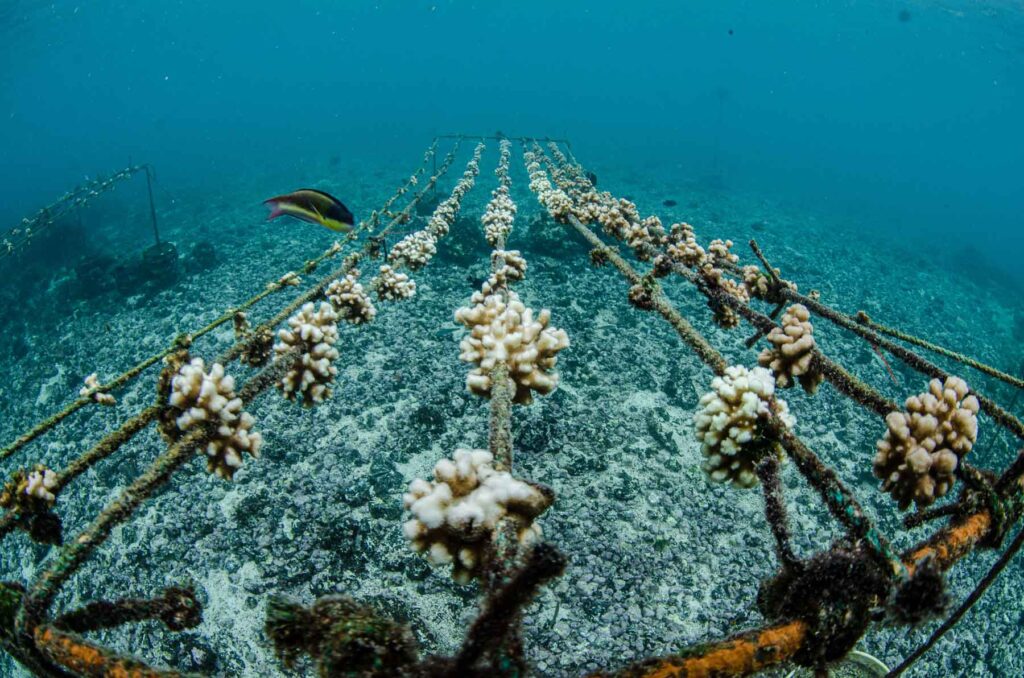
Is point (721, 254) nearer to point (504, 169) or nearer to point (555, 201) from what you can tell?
point (555, 201)

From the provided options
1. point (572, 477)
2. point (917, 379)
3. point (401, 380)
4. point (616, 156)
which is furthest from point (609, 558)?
point (616, 156)

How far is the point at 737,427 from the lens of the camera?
3154 millimetres

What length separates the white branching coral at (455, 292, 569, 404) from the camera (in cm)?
375

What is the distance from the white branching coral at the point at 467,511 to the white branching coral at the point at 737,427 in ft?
5.10

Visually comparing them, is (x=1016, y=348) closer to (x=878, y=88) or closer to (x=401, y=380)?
(x=401, y=380)

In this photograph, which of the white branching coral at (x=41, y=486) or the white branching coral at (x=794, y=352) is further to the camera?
the white branching coral at (x=794, y=352)

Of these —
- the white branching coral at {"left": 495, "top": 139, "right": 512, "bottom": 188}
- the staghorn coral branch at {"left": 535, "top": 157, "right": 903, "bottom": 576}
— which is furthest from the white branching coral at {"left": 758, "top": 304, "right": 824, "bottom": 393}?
the white branching coral at {"left": 495, "top": 139, "right": 512, "bottom": 188}

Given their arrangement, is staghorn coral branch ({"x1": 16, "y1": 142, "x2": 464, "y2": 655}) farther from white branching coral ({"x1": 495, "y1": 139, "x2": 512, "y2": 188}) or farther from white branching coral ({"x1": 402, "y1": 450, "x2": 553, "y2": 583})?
white branching coral ({"x1": 495, "y1": 139, "x2": 512, "y2": 188})

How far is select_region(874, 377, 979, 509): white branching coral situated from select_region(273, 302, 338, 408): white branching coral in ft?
15.2

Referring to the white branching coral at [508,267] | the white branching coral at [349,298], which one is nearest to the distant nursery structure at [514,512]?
the white branching coral at [349,298]

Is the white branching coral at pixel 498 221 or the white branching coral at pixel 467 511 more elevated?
the white branching coral at pixel 467 511

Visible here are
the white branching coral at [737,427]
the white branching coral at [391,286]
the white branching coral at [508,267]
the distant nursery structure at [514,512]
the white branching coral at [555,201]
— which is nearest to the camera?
the distant nursery structure at [514,512]

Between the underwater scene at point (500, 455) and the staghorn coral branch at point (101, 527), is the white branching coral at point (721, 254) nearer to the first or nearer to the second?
the underwater scene at point (500, 455)

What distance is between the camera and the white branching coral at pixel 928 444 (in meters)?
Result: 2.72
